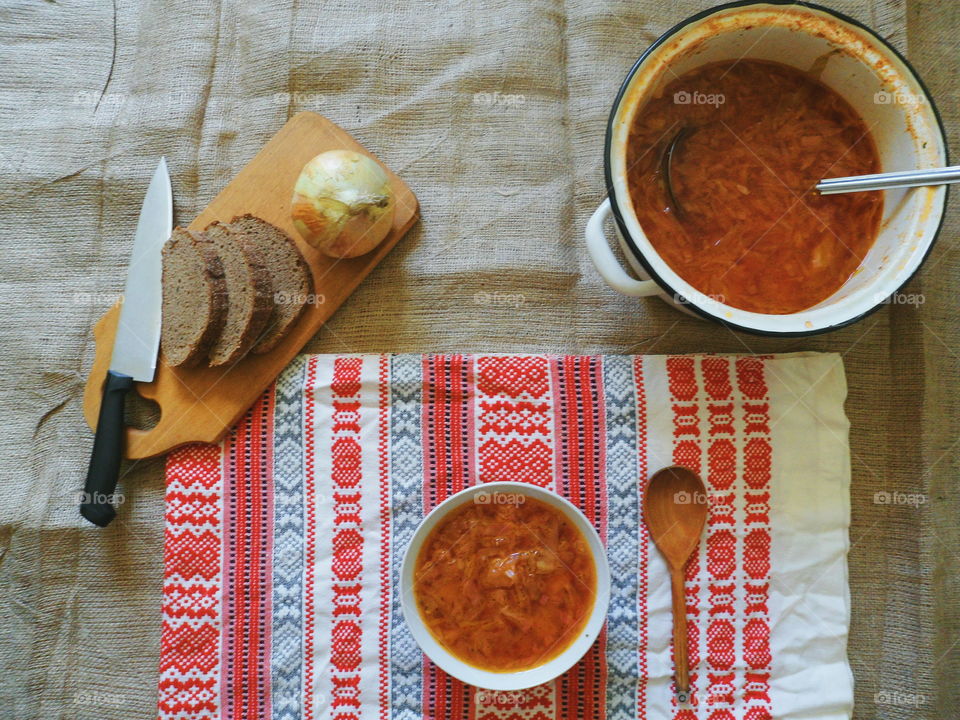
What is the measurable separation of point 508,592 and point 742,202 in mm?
803

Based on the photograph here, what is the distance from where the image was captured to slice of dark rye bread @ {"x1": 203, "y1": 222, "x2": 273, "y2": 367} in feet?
4.17

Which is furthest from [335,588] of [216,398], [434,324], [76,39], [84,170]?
[76,39]

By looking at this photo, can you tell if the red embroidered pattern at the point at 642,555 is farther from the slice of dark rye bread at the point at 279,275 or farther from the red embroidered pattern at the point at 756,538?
the slice of dark rye bread at the point at 279,275

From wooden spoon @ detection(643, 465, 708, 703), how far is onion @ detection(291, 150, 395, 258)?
741 millimetres

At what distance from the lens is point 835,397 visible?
135 cm

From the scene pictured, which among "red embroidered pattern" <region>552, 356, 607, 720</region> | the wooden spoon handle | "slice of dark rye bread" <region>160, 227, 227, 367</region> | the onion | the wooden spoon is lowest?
the wooden spoon handle

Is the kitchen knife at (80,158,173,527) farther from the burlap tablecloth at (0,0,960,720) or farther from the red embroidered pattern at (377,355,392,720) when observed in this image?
the red embroidered pattern at (377,355,392,720)

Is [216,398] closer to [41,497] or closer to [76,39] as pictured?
[41,497]

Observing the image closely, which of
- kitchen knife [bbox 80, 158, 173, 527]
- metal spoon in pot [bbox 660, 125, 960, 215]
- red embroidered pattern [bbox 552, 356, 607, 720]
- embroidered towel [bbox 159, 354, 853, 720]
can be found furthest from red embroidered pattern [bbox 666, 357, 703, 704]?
kitchen knife [bbox 80, 158, 173, 527]

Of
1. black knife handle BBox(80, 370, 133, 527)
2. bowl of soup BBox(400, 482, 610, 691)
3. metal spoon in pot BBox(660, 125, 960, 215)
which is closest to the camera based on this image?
metal spoon in pot BBox(660, 125, 960, 215)

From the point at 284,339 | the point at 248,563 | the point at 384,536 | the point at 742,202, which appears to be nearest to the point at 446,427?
the point at 384,536

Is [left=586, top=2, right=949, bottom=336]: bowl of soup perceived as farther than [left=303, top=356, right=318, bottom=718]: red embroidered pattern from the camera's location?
No

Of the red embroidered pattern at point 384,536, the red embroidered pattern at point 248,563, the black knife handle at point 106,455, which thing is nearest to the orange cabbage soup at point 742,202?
the red embroidered pattern at point 384,536

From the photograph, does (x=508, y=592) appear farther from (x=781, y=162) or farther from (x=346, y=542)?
(x=781, y=162)
